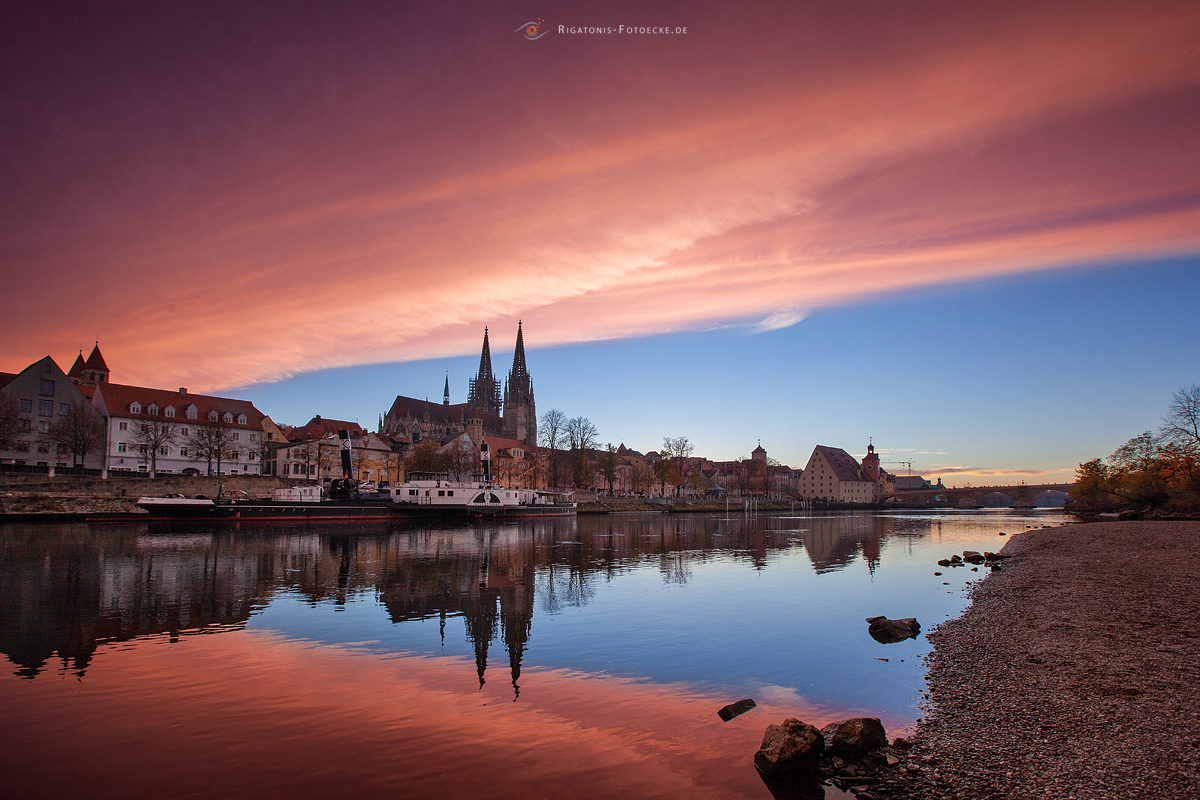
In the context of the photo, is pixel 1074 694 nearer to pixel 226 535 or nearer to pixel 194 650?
pixel 194 650

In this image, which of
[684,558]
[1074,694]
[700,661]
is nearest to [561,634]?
[700,661]

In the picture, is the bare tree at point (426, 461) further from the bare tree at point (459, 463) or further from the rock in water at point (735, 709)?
the rock in water at point (735, 709)

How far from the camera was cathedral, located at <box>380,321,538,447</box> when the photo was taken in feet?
534

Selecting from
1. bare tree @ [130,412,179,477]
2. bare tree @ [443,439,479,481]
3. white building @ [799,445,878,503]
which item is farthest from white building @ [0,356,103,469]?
white building @ [799,445,878,503]

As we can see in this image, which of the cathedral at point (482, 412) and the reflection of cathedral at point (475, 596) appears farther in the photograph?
the cathedral at point (482, 412)

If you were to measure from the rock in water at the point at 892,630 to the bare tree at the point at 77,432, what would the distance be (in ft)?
288

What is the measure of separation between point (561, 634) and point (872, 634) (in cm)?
864

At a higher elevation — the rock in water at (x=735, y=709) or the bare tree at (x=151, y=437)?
the bare tree at (x=151, y=437)

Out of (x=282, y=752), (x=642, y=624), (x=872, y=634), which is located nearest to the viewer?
(x=282, y=752)

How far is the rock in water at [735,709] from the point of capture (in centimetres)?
1157

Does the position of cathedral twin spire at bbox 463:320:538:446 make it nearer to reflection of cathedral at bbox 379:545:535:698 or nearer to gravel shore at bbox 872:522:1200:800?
reflection of cathedral at bbox 379:545:535:698

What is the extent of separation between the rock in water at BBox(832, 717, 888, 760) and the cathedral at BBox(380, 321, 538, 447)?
149793mm

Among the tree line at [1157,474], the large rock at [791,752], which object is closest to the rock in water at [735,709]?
the large rock at [791,752]

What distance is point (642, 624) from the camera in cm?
2011
